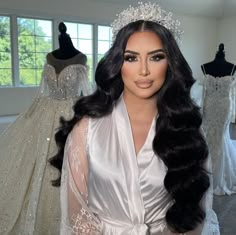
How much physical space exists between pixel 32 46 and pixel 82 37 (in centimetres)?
90

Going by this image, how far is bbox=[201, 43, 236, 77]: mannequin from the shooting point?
126 inches

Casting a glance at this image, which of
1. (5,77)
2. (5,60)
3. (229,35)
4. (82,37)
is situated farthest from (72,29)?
(229,35)

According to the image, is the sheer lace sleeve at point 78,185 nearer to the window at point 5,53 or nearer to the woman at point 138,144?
the woman at point 138,144

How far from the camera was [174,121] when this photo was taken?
3.25 feet

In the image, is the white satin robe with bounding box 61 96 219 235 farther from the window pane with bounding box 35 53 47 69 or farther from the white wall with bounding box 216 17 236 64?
the white wall with bounding box 216 17 236 64

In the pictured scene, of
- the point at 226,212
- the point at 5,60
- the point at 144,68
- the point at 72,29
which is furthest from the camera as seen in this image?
the point at 72,29

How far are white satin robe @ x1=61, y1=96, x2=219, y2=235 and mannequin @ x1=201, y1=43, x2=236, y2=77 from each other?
2.44 meters

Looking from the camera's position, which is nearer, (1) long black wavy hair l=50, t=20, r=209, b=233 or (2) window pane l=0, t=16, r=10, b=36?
(1) long black wavy hair l=50, t=20, r=209, b=233

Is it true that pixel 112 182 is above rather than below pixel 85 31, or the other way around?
below

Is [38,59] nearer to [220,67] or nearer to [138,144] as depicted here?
[220,67]

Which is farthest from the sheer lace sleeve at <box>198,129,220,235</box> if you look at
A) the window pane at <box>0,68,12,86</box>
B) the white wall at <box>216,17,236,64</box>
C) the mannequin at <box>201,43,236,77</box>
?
the white wall at <box>216,17,236,64</box>

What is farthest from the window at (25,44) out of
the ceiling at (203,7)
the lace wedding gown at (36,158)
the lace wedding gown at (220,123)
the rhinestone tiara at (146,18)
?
the rhinestone tiara at (146,18)

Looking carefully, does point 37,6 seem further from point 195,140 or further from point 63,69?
point 195,140

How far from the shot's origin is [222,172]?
3.30 metres
